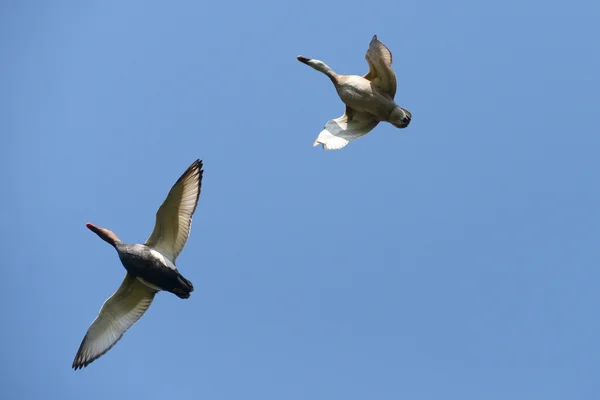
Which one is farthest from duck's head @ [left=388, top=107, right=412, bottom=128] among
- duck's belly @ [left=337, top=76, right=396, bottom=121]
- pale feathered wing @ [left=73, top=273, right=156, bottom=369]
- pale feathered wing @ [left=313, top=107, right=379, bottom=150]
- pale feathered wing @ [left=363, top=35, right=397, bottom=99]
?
pale feathered wing @ [left=73, top=273, right=156, bottom=369]

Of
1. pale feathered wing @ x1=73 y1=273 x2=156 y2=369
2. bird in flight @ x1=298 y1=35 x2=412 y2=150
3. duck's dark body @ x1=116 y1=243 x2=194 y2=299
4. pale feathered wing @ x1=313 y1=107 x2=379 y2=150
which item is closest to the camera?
duck's dark body @ x1=116 y1=243 x2=194 y2=299

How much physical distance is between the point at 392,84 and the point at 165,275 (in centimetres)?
720

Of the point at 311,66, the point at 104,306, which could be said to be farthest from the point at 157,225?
the point at 311,66

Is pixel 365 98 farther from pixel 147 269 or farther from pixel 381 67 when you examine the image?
pixel 147 269

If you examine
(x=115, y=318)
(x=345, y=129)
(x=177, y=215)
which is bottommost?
(x=115, y=318)

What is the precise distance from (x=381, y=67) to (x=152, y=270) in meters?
7.38

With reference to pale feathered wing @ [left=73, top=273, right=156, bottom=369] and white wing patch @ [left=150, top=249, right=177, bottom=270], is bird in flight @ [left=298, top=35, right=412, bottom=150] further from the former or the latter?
pale feathered wing @ [left=73, top=273, right=156, bottom=369]

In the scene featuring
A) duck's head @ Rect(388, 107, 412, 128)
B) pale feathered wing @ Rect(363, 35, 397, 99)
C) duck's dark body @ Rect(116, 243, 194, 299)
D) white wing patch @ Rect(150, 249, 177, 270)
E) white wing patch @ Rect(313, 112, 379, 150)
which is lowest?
duck's dark body @ Rect(116, 243, 194, 299)

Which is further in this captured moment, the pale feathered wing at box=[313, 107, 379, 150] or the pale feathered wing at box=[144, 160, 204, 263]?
the pale feathered wing at box=[313, 107, 379, 150]

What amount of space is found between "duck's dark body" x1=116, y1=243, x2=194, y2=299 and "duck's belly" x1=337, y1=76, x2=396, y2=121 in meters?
6.03

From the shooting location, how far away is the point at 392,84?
23984mm

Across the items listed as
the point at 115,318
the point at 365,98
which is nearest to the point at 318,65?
the point at 365,98

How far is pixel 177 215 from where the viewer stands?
23500 millimetres

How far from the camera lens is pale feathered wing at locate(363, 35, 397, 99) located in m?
23.3
